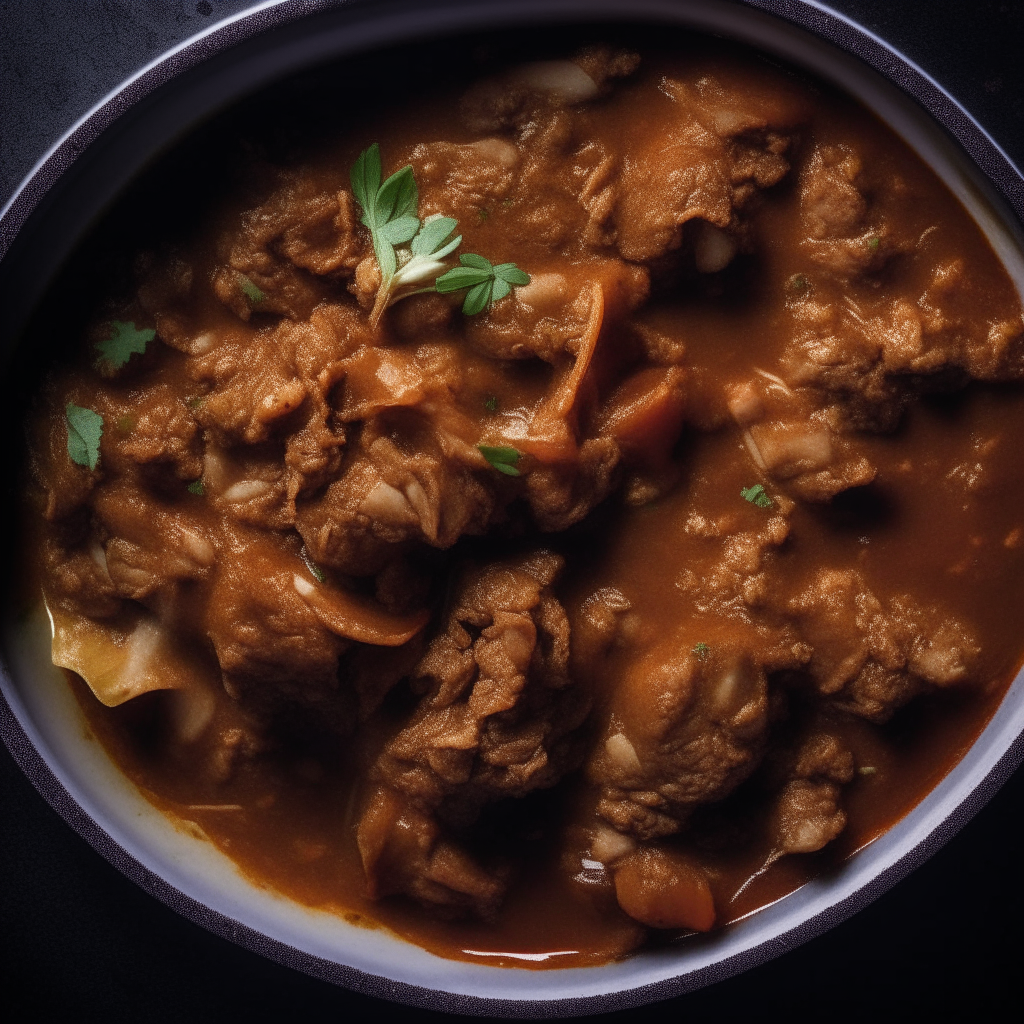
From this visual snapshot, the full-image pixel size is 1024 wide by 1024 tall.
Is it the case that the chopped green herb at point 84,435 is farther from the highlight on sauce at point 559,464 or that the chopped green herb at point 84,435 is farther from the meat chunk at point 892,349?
the meat chunk at point 892,349

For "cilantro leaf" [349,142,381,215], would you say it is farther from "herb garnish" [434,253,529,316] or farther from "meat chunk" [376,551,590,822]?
"meat chunk" [376,551,590,822]

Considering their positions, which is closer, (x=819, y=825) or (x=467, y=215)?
(x=467, y=215)

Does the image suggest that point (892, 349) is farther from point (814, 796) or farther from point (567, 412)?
point (814, 796)

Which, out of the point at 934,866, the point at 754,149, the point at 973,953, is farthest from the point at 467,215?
the point at 973,953

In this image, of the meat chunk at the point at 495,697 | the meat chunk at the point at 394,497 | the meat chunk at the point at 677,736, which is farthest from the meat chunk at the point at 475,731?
the meat chunk at the point at 394,497

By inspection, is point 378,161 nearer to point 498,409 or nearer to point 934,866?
point 498,409

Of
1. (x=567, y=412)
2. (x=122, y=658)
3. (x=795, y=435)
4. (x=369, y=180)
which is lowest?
(x=795, y=435)

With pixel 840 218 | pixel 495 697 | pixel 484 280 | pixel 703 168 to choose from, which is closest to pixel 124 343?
pixel 484 280
